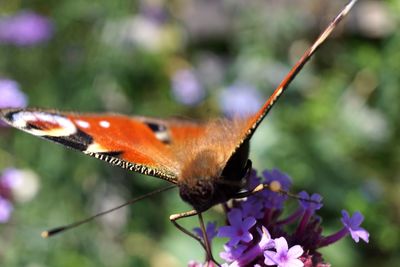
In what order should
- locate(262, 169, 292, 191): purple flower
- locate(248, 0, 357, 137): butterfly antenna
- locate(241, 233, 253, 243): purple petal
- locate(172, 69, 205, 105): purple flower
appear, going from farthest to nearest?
locate(172, 69, 205, 105): purple flower
locate(262, 169, 292, 191): purple flower
locate(241, 233, 253, 243): purple petal
locate(248, 0, 357, 137): butterfly antenna

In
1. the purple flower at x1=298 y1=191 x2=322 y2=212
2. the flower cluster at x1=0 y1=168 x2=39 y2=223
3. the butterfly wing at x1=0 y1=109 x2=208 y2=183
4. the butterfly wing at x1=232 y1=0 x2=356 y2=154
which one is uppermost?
the butterfly wing at x1=232 y1=0 x2=356 y2=154

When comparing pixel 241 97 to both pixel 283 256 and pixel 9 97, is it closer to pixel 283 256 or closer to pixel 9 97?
pixel 9 97

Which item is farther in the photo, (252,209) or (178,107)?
(178,107)

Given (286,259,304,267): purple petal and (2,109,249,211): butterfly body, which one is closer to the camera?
(286,259,304,267): purple petal

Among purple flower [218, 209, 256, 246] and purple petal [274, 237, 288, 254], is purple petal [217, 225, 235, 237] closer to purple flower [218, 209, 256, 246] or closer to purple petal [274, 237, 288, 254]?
purple flower [218, 209, 256, 246]

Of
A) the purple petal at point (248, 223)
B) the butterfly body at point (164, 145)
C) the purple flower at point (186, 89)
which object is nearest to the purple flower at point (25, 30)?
the purple flower at point (186, 89)

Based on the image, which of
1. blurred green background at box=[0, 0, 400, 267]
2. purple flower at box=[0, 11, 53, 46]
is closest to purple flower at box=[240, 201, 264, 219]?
blurred green background at box=[0, 0, 400, 267]

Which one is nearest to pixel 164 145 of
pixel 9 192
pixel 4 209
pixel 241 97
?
pixel 4 209
